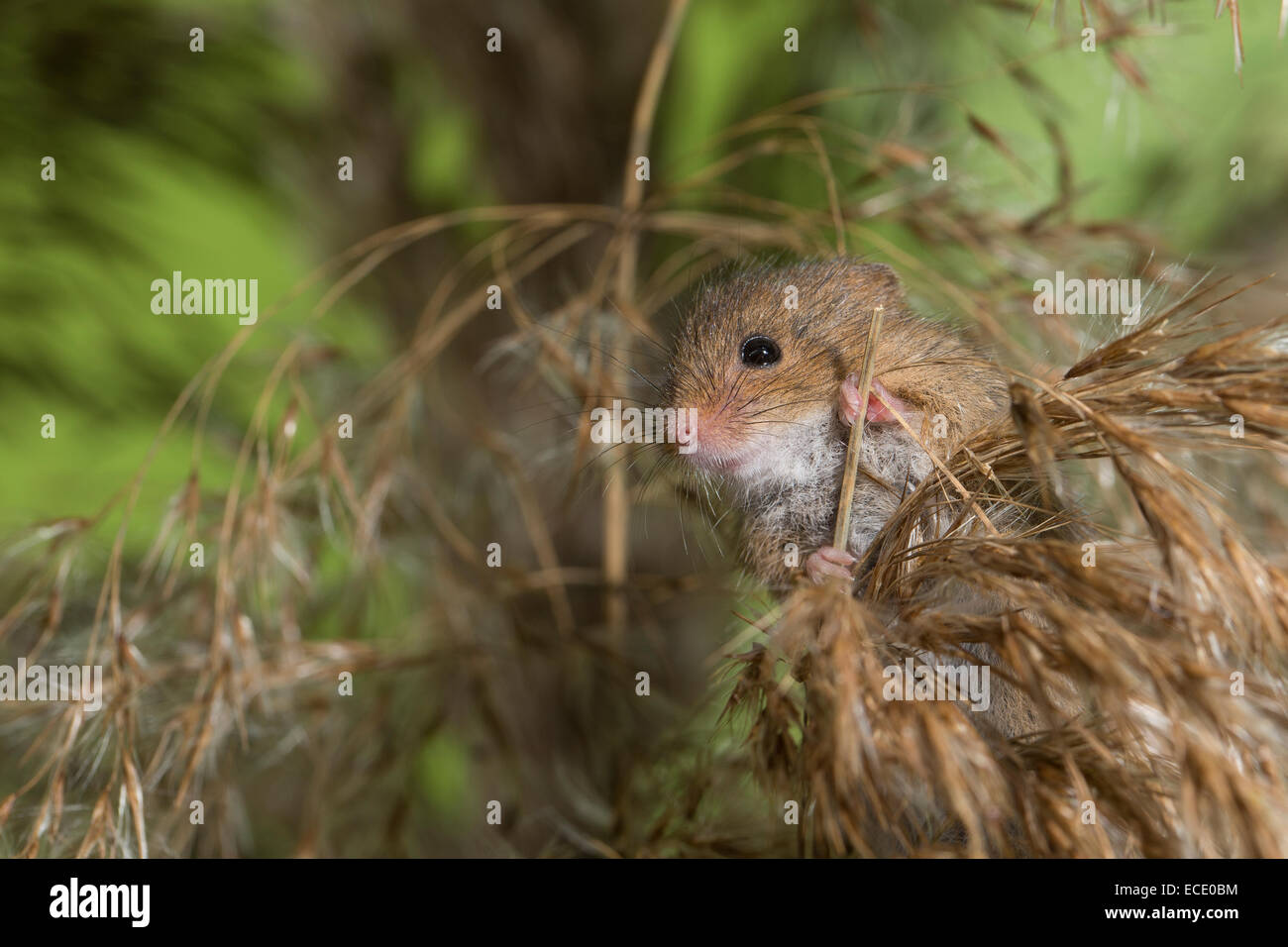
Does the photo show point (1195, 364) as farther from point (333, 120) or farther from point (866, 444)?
point (333, 120)

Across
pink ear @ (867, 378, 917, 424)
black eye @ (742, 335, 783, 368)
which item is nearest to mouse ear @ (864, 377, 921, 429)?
pink ear @ (867, 378, 917, 424)

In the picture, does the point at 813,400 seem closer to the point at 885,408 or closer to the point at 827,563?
the point at 885,408

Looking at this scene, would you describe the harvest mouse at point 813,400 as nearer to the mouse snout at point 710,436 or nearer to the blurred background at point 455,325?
the mouse snout at point 710,436

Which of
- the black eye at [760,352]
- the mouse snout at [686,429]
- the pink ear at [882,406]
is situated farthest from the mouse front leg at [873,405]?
the mouse snout at [686,429]

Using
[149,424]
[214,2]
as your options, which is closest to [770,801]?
[149,424]

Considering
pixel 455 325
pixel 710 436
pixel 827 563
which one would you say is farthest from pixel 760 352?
pixel 455 325

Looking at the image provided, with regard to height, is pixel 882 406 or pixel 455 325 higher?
pixel 455 325
